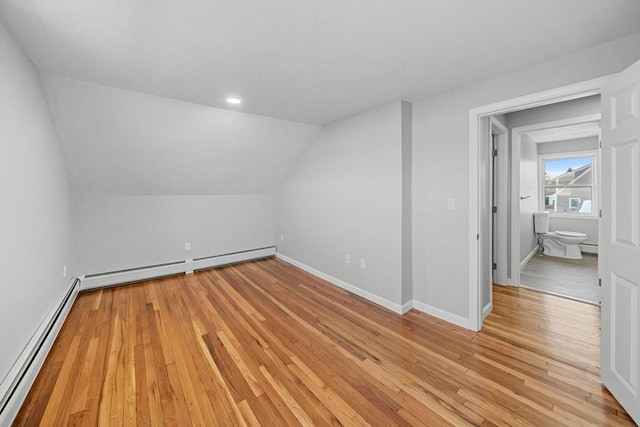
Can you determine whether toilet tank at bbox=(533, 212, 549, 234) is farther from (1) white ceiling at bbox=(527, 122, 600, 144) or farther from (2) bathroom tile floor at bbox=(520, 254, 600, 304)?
(1) white ceiling at bbox=(527, 122, 600, 144)

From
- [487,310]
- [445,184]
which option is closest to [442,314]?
[487,310]

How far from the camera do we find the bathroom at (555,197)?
3262 mm

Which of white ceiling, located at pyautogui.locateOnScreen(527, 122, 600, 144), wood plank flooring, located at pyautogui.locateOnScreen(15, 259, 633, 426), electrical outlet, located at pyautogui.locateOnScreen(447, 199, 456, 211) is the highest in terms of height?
white ceiling, located at pyautogui.locateOnScreen(527, 122, 600, 144)

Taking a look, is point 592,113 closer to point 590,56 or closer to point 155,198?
point 590,56

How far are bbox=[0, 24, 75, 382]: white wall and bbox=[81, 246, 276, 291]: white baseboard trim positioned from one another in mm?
978

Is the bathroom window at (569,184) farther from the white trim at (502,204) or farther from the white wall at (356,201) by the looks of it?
the white wall at (356,201)

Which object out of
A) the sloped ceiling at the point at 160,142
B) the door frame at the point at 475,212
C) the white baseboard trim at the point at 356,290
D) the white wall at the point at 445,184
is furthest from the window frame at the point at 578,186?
the sloped ceiling at the point at 160,142

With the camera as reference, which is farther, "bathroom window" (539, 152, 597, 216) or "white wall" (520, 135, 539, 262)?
"bathroom window" (539, 152, 597, 216)

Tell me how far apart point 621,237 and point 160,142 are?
4.30 m

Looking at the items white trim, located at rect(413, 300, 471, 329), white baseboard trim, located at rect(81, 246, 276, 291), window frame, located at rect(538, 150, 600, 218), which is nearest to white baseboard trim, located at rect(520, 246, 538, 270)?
window frame, located at rect(538, 150, 600, 218)

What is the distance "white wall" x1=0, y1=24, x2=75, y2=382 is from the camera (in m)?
1.56

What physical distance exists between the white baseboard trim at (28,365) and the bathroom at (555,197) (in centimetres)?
491

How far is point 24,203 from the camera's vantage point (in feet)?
A: 6.06

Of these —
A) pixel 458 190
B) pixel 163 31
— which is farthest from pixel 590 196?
pixel 163 31
